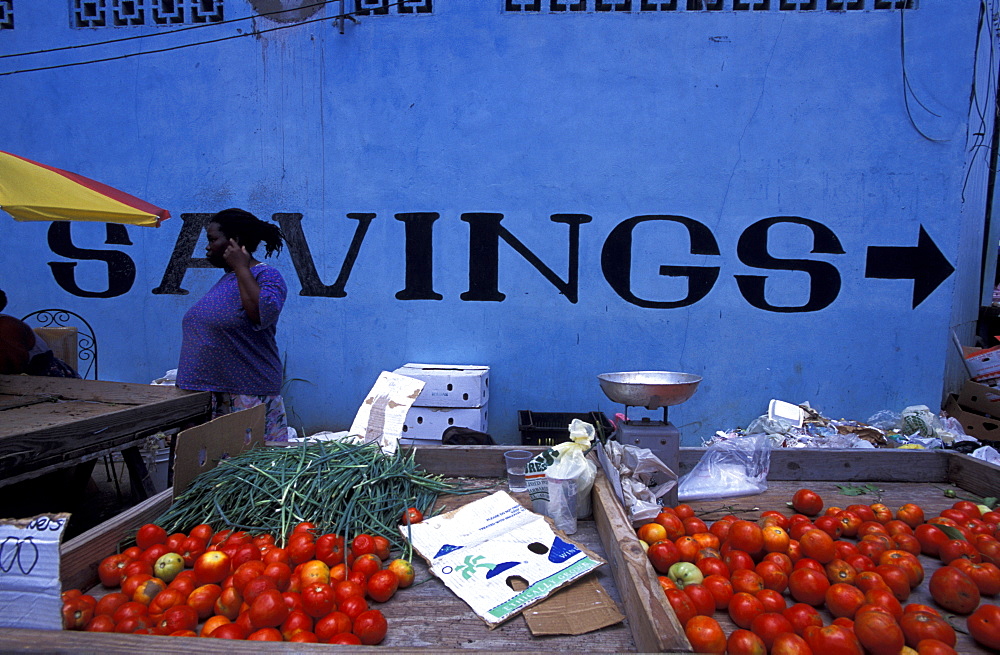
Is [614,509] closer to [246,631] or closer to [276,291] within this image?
[246,631]

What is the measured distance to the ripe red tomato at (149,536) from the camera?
158 cm

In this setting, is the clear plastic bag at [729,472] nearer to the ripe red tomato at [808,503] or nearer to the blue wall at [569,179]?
the ripe red tomato at [808,503]

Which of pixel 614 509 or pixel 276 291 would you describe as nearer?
pixel 614 509

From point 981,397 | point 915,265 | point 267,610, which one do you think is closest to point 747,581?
point 267,610

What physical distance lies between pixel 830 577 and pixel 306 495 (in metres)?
1.64

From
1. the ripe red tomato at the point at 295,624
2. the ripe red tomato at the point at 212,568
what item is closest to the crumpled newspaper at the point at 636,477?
the ripe red tomato at the point at 295,624

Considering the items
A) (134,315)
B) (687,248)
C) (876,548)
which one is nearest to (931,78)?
(687,248)

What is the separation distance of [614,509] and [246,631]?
1.06 meters

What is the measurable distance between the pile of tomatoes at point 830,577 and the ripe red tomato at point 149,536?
4.85ft

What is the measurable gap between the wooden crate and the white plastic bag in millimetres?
53

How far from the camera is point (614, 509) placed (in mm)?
1672

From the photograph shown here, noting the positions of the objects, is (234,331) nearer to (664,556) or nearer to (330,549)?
(330,549)

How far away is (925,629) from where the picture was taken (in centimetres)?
121

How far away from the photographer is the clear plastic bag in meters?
2.13
